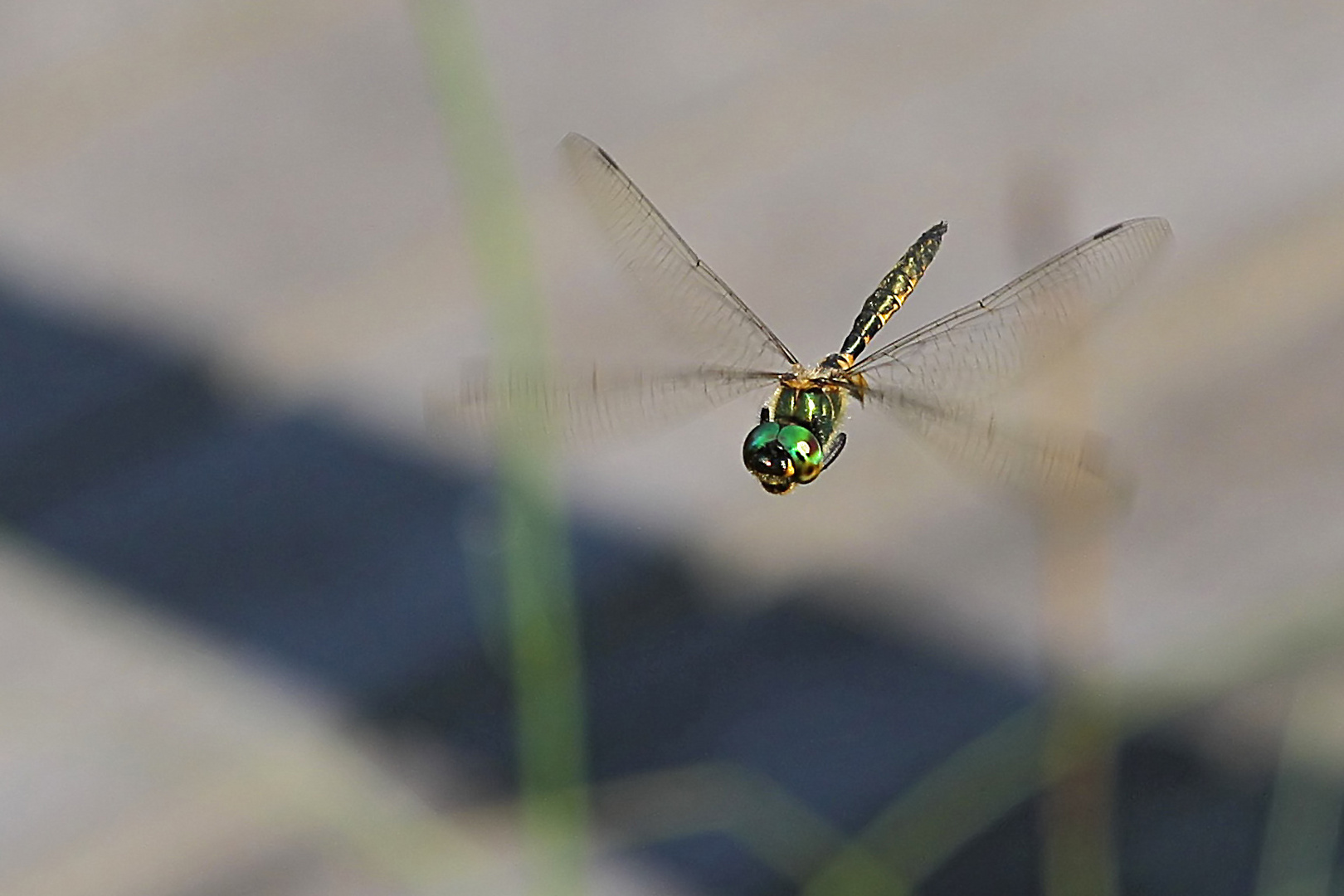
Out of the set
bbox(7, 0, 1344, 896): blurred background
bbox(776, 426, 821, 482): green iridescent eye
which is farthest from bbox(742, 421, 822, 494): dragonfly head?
bbox(7, 0, 1344, 896): blurred background

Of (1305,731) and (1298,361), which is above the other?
(1298,361)

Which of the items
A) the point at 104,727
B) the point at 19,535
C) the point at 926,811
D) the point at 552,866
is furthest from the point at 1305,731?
the point at 19,535

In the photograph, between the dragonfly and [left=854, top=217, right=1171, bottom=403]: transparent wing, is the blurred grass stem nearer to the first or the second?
the dragonfly

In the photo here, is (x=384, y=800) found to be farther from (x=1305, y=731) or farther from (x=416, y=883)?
(x=1305, y=731)

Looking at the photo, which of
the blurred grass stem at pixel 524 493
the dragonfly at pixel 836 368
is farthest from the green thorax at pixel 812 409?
the blurred grass stem at pixel 524 493

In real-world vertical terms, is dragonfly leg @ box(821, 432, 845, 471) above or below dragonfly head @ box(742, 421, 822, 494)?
above
